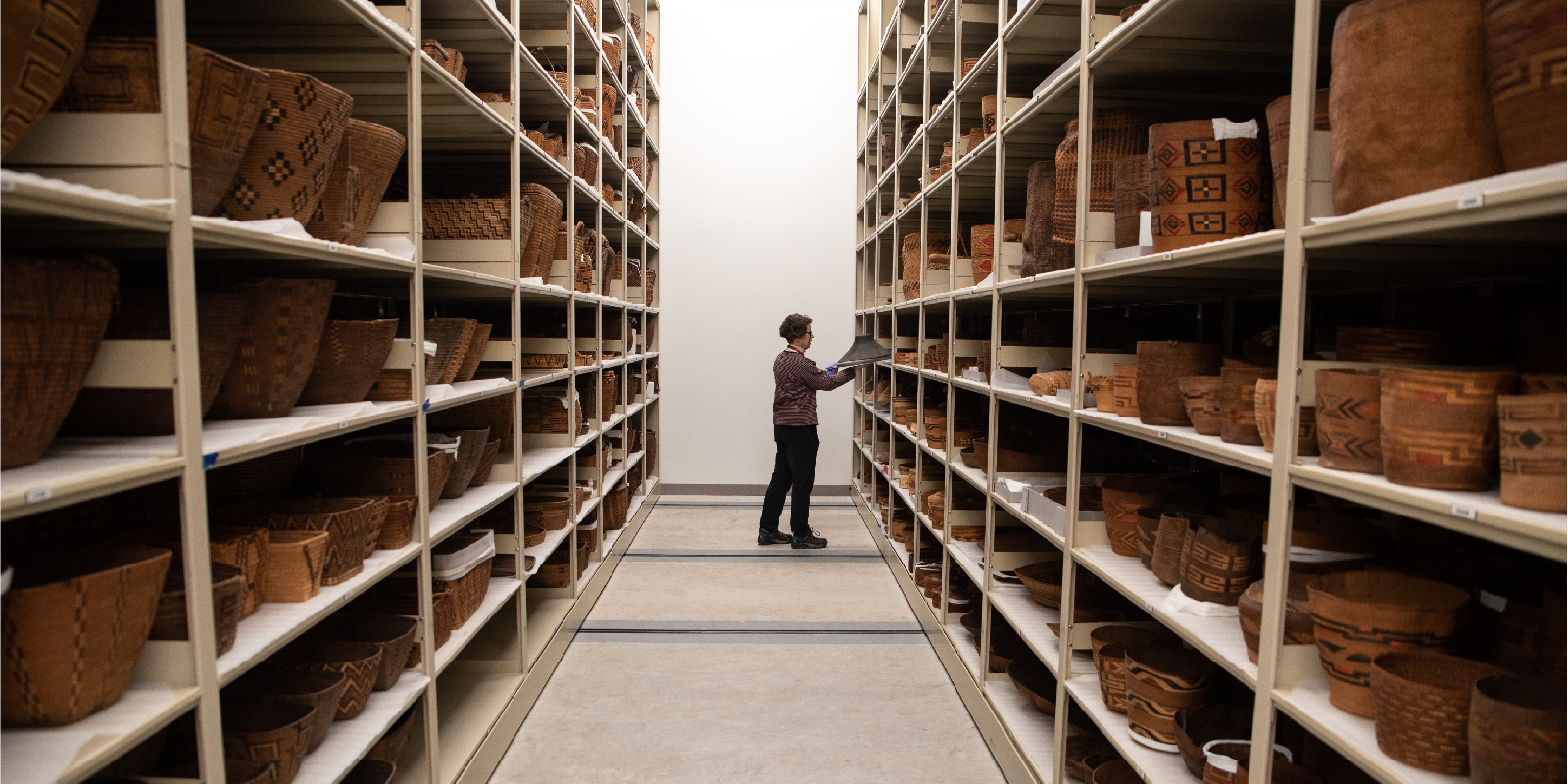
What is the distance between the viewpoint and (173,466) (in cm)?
130

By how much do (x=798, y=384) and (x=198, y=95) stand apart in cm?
414

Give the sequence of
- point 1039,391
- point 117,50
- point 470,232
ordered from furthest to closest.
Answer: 1. point 470,232
2. point 1039,391
3. point 117,50

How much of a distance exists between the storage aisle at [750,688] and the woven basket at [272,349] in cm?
155

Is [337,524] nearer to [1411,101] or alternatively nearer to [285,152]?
[285,152]

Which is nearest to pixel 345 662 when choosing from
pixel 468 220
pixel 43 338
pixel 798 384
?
pixel 43 338

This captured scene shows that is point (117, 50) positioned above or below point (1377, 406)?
above

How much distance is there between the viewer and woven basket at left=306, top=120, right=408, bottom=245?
72.6 inches

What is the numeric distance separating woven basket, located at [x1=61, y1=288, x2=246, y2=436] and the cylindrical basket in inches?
73.2

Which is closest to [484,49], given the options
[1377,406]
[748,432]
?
[1377,406]

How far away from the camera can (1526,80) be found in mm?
1061

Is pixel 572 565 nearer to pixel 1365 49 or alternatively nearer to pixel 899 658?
pixel 899 658

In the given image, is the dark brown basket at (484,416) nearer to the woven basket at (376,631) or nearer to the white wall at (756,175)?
the woven basket at (376,631)

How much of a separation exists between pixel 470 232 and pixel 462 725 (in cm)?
164

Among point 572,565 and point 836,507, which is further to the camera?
point 836,507
